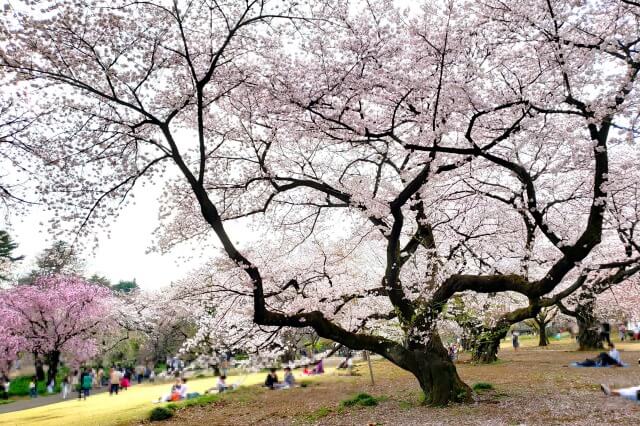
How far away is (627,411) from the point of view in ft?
25.3

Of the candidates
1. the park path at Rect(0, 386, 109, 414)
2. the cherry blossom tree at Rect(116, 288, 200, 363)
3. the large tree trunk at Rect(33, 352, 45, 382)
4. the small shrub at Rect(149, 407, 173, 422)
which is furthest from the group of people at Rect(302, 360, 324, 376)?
the large tree trunk at Rect(33, 352, 45, 382)

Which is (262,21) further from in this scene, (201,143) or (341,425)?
(341,425)

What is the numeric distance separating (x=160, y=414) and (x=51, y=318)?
19.6 metres

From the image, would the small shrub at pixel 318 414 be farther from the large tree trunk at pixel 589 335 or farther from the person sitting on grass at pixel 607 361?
the large tree trunk at pixel 589 335

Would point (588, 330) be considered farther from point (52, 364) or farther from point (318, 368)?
point (52, 364)

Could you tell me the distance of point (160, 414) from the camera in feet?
39.4

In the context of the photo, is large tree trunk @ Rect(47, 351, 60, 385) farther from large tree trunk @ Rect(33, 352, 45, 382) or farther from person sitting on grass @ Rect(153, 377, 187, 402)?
person sitting on grass @ Rect(153, 377, 187, 402)

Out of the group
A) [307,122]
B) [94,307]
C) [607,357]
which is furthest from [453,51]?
[94,307]

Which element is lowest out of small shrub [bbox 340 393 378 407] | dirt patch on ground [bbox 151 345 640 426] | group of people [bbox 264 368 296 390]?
dirt patch on ground [bbox 151 345 640 426]

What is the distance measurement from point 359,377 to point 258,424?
10086 millimetres

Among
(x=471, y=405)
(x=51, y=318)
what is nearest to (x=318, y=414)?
(x=471, y=405)

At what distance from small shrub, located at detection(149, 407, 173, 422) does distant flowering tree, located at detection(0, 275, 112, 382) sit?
17.7m

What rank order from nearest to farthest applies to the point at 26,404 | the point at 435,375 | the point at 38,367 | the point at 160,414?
the point at 435,375, the point at 160,414, the point at 26,404, the point at 38,367

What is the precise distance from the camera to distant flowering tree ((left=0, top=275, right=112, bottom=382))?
85.7 feet
